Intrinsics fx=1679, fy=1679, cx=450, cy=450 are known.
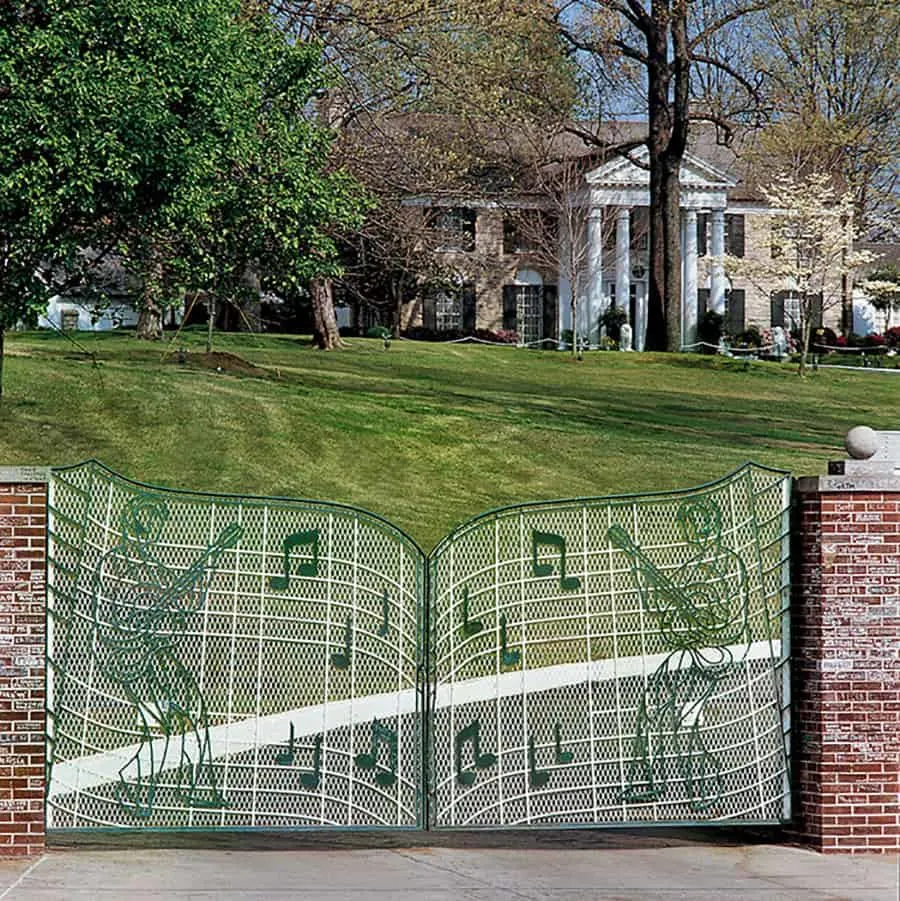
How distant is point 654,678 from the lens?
8.46 m

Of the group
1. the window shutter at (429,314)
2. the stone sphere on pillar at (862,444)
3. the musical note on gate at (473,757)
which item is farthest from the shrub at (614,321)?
the musical note on gate at (473,757)

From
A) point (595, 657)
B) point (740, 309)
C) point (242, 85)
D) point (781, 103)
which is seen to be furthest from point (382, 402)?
point (740, 309)

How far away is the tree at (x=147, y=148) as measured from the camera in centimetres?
1775

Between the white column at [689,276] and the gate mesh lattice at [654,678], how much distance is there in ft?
152

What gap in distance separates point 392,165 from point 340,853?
21435 mm

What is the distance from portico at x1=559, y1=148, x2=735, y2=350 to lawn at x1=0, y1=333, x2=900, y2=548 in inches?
821

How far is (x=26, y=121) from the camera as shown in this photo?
17.8 metres

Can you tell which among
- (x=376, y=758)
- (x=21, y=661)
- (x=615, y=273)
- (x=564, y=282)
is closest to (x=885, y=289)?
(x=615, y=273)

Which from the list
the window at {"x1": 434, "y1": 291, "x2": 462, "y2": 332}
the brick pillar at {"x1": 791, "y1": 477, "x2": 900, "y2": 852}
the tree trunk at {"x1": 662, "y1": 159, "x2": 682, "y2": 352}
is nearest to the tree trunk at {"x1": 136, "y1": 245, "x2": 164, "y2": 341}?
the brick pillar at {"x1": 791, "y1": 477, "x2": 900, "y2": 852}

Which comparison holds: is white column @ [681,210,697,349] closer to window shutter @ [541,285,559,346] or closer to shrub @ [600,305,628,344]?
shrub @ [600,305,628,344]

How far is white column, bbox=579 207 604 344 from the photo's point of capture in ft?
174

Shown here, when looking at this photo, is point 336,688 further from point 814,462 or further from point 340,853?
point 814,462

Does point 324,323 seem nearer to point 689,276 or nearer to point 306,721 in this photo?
point 689,276

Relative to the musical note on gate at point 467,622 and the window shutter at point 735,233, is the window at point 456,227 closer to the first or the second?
the window shutter at point 735,233
